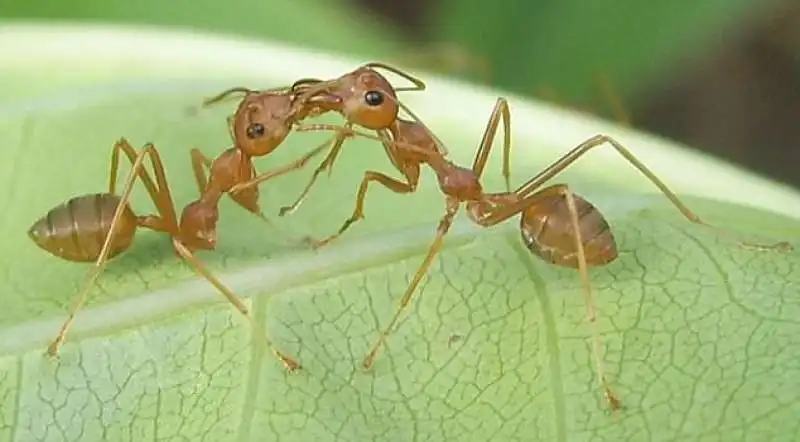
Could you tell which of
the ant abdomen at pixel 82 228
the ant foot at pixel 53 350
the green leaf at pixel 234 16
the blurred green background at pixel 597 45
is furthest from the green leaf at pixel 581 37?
the ant foot at pixel 53 350

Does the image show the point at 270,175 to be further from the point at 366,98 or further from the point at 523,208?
the point at 523,208

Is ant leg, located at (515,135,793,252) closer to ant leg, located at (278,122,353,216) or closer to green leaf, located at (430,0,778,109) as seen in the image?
ant leg, located at (278,122,353,216)

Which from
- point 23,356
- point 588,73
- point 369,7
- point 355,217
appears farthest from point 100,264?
point 369,7

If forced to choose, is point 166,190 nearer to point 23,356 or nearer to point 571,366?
point 23,356

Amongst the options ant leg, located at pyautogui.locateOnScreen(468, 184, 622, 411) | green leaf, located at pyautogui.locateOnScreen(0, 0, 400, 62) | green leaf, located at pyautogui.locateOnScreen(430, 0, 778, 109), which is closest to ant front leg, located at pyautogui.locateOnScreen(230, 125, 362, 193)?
ant leg, located at pyautogui.locateOnScreen(468, 184, 622, 411)

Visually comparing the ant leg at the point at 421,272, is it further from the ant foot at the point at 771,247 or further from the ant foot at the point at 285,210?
the ant foot at the point at 771,247

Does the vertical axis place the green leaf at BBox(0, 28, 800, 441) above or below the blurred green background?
below
